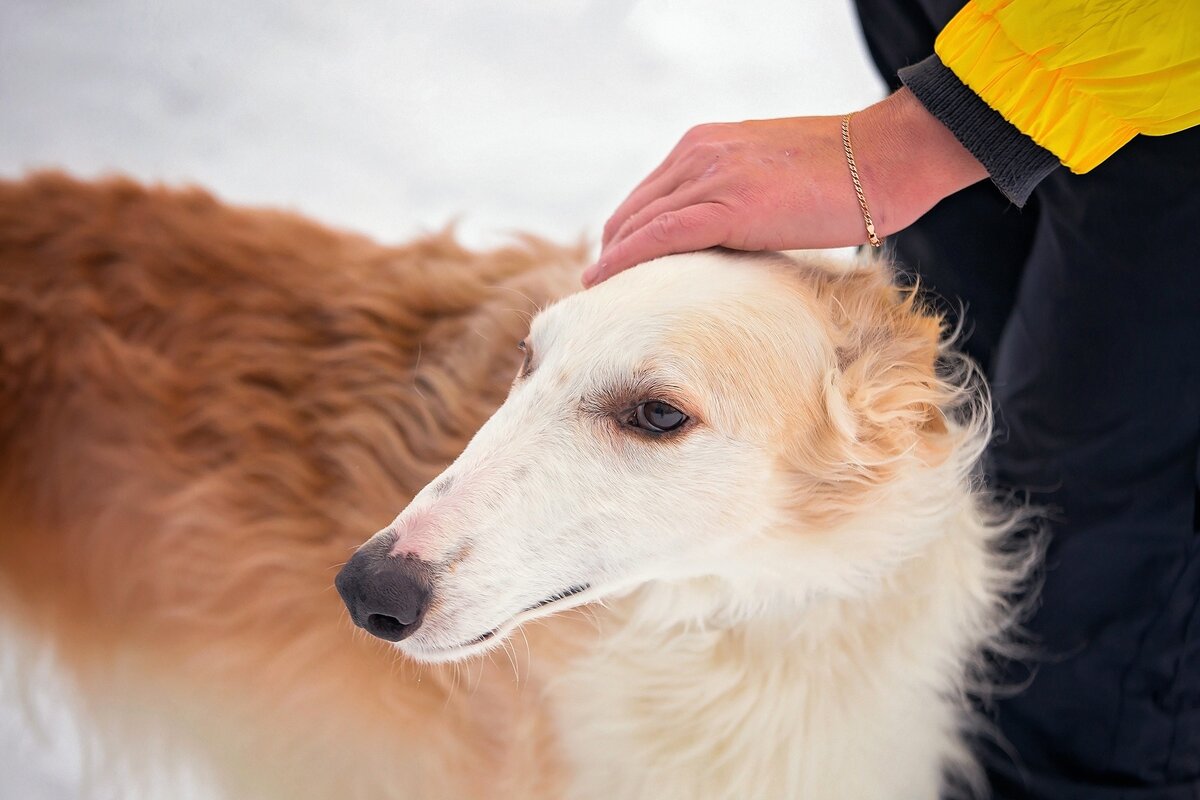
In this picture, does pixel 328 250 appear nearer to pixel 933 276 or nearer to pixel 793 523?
pixel 793 523

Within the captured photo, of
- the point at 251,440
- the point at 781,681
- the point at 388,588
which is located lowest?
the point at 781,681

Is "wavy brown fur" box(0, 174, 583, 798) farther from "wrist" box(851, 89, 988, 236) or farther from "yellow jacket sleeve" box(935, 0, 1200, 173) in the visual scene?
"yellow jacket sleeve" box(935, 0, 1200, 173)

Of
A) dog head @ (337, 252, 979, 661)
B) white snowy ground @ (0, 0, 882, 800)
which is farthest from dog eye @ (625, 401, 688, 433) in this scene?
white snowy ground @ (0, 0, 882, 800)

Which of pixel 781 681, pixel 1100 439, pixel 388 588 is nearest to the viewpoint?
pixel 388 588

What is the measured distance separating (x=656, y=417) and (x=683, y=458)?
0.06 m

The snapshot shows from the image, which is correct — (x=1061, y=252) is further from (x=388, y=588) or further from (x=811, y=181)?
(x=388, y=588)

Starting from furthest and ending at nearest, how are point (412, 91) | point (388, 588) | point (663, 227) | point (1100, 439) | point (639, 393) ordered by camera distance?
point (412, 91), point (1100, 439), point (663, 227), point (639, 393), point (388, 588)

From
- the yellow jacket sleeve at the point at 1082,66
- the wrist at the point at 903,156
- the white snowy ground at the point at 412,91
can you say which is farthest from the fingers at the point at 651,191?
the white snowy ground at the point at 412,91

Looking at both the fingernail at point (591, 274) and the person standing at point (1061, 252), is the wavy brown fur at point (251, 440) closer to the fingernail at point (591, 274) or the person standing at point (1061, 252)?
Result: the fingernail at point (591, 274)

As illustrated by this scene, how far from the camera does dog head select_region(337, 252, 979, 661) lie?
3.48 feet

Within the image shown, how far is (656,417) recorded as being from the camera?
114 centimetres

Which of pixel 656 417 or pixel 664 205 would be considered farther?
pixel 664 205

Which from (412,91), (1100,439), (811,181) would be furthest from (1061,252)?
(412,91)

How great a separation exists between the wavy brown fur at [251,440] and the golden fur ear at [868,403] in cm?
50
